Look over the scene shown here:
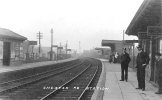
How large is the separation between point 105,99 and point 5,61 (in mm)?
22325

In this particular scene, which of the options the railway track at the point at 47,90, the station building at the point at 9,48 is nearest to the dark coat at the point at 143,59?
the railway track at the point at 47,90

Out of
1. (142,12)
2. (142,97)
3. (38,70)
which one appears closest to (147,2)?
(142,12)

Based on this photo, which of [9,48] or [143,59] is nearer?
[143,59]

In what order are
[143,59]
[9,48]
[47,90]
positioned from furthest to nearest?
[9,48] → [47,90] → [143,59]

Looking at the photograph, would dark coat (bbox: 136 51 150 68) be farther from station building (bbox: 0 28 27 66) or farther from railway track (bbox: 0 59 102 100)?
station building (bbox: 0 28 27 66)

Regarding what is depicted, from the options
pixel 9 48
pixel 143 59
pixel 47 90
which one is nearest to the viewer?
pixel 143 59

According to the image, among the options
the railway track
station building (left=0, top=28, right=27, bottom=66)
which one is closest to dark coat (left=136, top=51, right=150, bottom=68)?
the railway track

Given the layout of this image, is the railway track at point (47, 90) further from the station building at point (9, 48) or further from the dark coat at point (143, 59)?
the station building at point (9, 48)

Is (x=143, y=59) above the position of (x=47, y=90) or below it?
above

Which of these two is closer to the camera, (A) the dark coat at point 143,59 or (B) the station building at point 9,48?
(A) the dark coat at point 143,59

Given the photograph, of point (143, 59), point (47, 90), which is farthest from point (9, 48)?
point (143, 59)

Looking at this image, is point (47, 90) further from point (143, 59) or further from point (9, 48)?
point (9, 48)

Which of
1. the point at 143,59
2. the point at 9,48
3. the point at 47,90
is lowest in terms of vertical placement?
the point at 47,90

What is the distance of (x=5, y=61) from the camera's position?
30500mm
